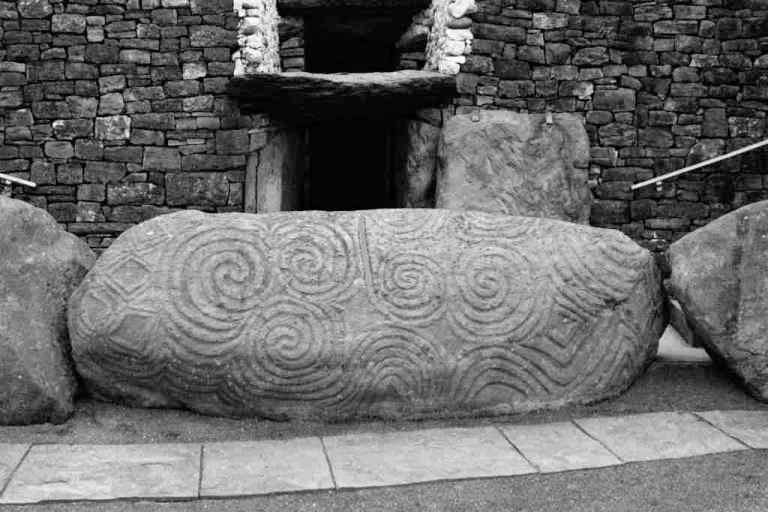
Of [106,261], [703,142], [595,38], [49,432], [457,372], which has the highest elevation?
[595,38]

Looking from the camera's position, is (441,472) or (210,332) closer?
(441,472)

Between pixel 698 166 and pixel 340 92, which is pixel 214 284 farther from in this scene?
pixel 698 166

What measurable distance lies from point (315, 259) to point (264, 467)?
3.56 feet

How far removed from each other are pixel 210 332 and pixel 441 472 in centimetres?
128

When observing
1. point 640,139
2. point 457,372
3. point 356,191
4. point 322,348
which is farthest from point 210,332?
point 356,191

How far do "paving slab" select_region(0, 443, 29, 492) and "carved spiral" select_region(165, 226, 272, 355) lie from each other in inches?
32.4

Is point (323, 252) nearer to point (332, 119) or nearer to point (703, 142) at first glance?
point (332, 119)

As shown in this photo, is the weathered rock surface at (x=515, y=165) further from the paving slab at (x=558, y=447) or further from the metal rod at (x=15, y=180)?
the metal rod at (x=15, y=180)

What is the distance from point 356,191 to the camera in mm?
11352

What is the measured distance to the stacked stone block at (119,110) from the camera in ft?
24.6

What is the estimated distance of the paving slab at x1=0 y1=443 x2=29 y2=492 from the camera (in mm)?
3262

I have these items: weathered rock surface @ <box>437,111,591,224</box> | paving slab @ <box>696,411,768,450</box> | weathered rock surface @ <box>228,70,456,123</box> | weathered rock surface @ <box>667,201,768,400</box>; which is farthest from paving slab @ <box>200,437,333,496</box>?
weathered rock surface @ <box>228,70,456,123</box>

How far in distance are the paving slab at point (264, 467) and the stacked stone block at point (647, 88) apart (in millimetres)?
4751

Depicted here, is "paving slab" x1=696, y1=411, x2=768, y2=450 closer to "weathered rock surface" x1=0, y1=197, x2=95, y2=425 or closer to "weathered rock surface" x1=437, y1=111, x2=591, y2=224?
"weathered rock surface" x1=0, y1=197, x2=95, y2=425
